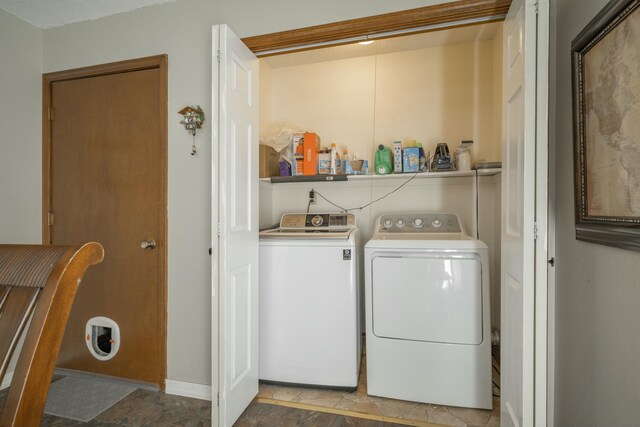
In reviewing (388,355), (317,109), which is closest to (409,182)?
(317,109)

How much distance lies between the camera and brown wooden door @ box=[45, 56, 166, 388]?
196cm

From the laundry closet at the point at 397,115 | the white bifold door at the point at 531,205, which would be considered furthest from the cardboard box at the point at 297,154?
the white bifold door at the point at 531,205

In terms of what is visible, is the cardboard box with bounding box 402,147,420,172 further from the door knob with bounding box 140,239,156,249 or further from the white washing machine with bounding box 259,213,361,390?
the door knob with bounding box 140,239,156,249

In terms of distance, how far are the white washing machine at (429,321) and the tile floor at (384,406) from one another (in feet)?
0.14

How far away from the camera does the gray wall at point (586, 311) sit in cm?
87

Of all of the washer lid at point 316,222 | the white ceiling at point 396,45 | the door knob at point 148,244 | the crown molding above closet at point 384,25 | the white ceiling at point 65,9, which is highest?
the white ceiling at point 396,45

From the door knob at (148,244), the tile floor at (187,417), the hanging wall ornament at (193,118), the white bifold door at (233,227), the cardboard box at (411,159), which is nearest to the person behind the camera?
the white bifold door at (233,227)

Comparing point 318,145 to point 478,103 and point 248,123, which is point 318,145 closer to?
point 248,123

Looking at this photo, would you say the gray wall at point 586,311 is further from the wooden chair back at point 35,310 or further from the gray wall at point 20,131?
the gray wall at point 20,131

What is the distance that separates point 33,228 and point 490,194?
11.1 ft

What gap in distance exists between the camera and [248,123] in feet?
5.76

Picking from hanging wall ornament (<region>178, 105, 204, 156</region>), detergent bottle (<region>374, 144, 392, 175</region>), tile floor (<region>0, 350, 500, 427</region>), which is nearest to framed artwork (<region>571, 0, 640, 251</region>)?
tile floor (<region>0, 350, 500, 427</region>)

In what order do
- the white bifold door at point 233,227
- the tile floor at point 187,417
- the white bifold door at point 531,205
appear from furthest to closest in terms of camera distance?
1. the tile floor at point 187,417
2. the white bifold door at point 233,227
3. the white bifold door at point 531,205

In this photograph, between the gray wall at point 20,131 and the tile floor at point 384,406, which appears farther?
the gray wall at point 20,131
